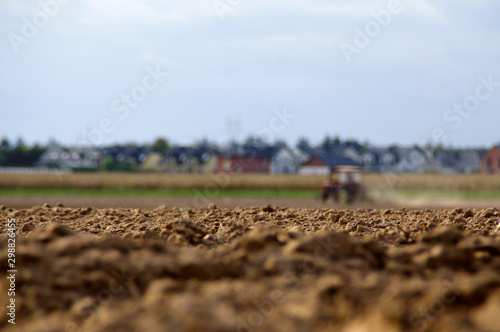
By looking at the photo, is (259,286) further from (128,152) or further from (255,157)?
(128,152)

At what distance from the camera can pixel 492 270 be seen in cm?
340

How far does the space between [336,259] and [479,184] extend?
137 feet

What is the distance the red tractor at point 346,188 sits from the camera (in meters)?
23.4

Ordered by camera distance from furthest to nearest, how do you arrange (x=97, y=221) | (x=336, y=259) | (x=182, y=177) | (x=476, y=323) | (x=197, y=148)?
1. (x=197, y=148)
2. (x=182, y=177)
3. (x=97, y=221)
4. (x=336, y=259)
5. (x=476, y=323)

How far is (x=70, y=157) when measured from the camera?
3848 inches

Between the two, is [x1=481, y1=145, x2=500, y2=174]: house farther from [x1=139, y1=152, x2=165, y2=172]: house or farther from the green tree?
the green tree

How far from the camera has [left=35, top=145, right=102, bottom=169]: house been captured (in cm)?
9120

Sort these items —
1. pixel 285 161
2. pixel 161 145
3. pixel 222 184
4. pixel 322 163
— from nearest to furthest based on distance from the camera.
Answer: pixel 222 184 → pixel 322 163 → pixel 285 161 → pixel 161 145

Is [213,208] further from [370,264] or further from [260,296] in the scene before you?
[260,296]

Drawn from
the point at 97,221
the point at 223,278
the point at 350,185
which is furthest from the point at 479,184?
the point at 223,278

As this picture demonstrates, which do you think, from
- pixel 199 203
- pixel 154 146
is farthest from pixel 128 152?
pixel 199 203

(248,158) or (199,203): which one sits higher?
(248,158)

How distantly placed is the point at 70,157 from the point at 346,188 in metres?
84.4

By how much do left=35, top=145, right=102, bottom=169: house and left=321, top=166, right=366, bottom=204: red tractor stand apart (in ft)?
243
